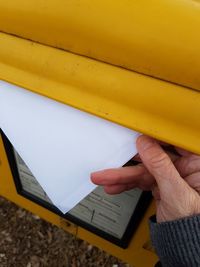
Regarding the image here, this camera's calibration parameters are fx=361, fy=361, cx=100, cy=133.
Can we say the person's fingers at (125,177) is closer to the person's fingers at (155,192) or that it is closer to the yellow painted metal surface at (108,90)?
the person's fingers at (155,192)

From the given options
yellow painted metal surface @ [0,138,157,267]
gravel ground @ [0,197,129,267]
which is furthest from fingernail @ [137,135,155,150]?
gravel ground @ [0,197,129,267]

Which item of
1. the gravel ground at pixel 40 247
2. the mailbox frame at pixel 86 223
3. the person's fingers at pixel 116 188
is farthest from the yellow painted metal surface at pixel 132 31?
the gravel ground at pixel 40 247

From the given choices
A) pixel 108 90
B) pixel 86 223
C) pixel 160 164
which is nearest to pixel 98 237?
pixel 86 223

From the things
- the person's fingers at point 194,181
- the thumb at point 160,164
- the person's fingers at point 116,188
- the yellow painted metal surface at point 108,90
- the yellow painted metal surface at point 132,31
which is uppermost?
the yellow painted metal surface at point 132,31

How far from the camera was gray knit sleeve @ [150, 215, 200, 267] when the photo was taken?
0.80m

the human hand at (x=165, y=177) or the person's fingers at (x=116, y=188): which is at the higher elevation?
the human hand at (x=165, y=177)

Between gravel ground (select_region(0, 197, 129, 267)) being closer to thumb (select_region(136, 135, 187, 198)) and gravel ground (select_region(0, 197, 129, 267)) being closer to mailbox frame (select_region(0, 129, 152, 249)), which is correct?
mailbox frame (select_region(0, 129, 152, 249))

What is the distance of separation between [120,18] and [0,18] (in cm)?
29

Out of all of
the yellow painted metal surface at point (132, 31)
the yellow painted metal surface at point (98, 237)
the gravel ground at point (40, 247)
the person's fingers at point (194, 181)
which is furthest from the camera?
the gravel ground at point (40, 247)

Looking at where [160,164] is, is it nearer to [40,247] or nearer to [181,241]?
[181,241]

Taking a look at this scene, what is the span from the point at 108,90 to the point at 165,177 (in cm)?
23

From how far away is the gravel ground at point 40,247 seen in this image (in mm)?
1823

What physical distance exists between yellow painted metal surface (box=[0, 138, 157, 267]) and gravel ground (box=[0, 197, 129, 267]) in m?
Answer: 0.29

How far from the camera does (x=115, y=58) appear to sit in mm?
718
